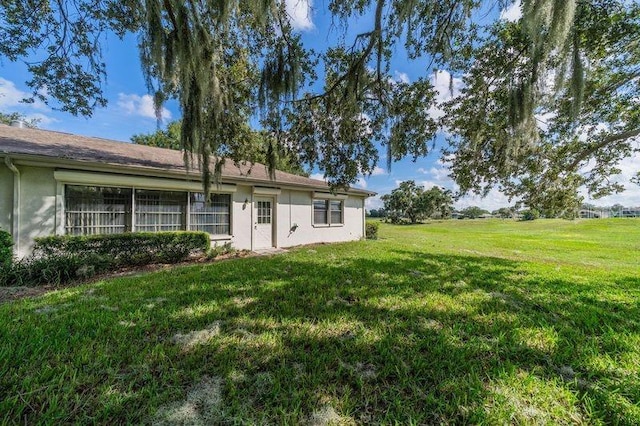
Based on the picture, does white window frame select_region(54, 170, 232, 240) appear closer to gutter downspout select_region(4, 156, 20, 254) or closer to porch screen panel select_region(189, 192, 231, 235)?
porch screen panel select_region(189, 192, 231, 235)

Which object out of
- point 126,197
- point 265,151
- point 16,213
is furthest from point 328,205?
point 16,213

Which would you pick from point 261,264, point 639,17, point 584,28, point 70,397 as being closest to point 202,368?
point 70,397

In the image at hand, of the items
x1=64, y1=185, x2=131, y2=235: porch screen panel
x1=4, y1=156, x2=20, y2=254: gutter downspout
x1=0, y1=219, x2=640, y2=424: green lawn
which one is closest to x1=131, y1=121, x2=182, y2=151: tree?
x1=64, y1=185, x2=131, y2=235: porch screen panel

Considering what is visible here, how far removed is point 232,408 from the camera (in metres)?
1.70

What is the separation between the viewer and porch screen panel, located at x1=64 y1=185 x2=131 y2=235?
20.1 feet

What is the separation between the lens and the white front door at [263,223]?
31.2ft

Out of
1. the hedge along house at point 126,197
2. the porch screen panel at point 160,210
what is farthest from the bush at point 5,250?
the porch screen panel at point 160,210

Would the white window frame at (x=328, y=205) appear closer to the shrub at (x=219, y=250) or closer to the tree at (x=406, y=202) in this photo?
the shrub at (x=219, y=250)

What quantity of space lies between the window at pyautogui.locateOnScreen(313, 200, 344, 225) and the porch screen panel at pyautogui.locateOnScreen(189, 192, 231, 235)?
399 centimetres


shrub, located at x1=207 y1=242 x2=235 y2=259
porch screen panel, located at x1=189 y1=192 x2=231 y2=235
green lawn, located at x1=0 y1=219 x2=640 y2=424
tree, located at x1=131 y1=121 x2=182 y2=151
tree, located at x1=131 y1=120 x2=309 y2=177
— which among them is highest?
tree, located at x1=131 y1=121 x2=182 y2=151

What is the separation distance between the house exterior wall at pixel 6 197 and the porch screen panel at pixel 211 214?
3603 millimetres

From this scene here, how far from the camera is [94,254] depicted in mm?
5699

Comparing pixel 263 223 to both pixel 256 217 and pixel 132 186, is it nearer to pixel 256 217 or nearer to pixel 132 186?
pixel 256 217

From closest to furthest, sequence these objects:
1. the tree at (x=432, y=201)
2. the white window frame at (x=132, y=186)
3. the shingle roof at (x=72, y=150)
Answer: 1. the shingle roof at (x=72, y=150)
2. the white window frame at (x=132, y=186)
3. the tree at (x=432, y=201)
